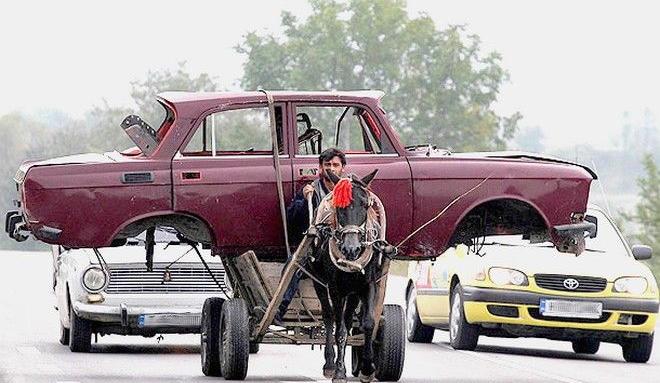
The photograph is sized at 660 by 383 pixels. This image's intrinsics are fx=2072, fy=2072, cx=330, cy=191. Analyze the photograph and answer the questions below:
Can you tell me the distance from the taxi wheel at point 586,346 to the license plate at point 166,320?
5.19 meters

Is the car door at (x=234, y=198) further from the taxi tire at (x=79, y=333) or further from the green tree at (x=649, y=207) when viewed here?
the green tree at (x=649, y=207)

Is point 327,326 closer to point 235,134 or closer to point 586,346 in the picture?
point 586,346

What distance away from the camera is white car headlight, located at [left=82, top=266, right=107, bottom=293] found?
21475 mm

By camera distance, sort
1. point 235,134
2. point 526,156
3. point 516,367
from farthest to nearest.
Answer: point 235,134
point 516,367
point 526,156

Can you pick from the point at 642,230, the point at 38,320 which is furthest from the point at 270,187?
the point at 642,230

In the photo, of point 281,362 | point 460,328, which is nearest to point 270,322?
point 281,362

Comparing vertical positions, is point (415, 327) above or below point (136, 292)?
below

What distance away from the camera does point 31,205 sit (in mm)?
17016

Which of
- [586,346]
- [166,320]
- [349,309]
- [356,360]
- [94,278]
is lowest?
[586,346]

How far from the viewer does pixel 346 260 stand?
53.5 feet

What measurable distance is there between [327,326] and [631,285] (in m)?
6.24

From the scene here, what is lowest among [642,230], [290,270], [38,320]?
[642,230]

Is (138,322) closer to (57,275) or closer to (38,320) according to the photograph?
(57,275)

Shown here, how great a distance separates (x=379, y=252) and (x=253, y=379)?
246 cm
